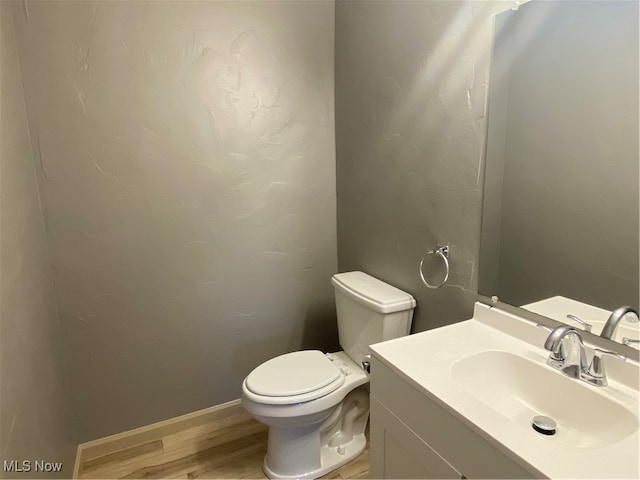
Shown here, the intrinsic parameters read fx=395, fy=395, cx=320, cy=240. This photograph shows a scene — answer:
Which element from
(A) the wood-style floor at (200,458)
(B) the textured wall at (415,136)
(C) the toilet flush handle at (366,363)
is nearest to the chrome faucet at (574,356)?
(B) the textured wall at (415,136)

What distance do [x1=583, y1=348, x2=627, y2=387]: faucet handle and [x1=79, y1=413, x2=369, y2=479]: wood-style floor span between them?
1108 mm

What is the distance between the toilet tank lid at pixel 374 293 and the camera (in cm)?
158

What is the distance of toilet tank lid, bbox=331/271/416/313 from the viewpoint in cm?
158

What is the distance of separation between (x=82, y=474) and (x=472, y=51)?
2.31 metres

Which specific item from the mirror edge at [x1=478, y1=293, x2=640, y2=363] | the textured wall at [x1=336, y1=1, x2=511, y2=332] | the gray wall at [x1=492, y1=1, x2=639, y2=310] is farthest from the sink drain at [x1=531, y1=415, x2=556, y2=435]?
the textured wall at [x1=336, y1=1, x2=511, y2=332]

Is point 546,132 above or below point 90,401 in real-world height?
above

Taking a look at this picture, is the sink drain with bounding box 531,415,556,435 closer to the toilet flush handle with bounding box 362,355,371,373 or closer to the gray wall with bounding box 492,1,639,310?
the gray wall with bounding box 492,1,639,310

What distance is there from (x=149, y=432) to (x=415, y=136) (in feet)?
6.09

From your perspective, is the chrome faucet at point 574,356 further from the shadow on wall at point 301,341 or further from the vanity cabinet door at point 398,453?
the shadow on wall at point 301,341

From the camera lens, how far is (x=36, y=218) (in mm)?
1516

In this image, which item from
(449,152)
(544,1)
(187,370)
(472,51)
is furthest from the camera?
(187,370)

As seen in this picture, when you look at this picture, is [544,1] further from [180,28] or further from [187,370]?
[187,370]

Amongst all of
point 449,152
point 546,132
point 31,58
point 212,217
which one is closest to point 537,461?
point 546,132

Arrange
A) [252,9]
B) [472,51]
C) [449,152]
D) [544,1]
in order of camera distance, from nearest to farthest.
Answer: [544,1], [472,51], [449,152], [252,9]
